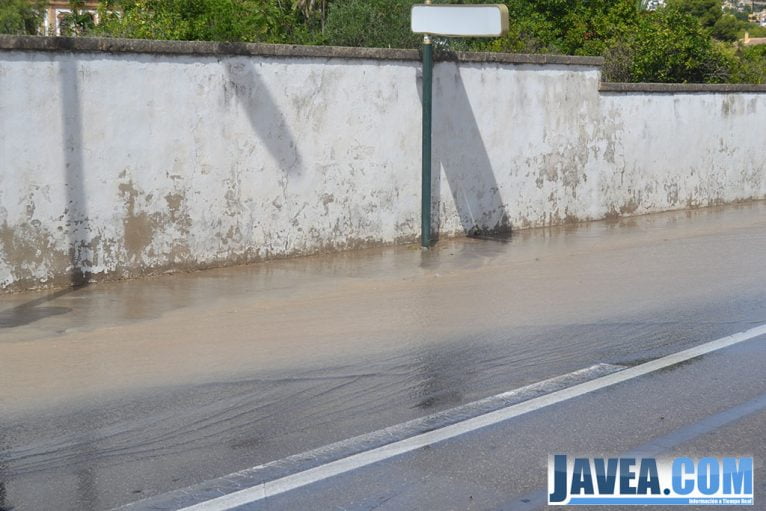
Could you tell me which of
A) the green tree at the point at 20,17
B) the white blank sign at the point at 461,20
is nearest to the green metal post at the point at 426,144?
the white blank sign at the point at 461,20

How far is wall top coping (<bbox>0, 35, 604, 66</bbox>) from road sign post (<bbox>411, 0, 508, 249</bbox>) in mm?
437

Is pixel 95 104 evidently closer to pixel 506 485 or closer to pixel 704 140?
pixel 506 485

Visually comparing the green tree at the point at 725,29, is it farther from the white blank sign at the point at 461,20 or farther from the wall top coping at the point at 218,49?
the white blank sign at the point at 461,20

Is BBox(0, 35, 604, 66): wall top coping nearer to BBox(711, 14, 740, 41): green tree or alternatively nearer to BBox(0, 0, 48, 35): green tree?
BBox(0, 0, 48, 35): green tree

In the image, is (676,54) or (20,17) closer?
(676,54)

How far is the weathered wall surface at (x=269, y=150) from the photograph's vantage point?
1026 cm

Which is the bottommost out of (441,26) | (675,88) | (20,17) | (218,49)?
(675,88)

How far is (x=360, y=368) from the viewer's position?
770cm

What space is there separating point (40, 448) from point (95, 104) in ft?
17.1

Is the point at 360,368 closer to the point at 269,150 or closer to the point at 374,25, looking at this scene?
the point at 269,150

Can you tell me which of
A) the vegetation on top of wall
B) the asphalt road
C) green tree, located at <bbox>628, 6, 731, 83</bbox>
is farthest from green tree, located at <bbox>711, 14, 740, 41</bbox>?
the asphalt road

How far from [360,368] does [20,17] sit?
772 inches

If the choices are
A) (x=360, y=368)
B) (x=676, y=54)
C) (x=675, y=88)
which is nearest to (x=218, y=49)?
(x=360, y=368)

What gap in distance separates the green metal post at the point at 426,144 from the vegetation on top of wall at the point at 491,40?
453cm
